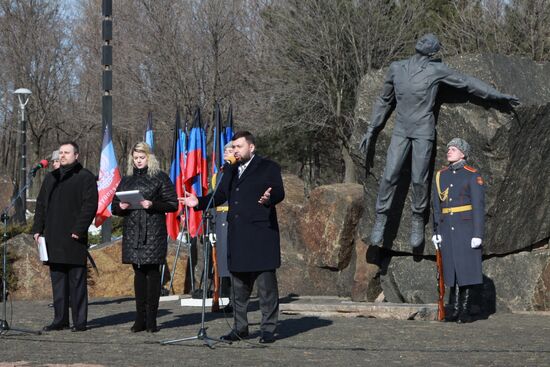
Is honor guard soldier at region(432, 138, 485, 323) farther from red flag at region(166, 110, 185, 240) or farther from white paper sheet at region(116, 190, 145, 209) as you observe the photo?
red flag at region(166, 110, 185, 240)

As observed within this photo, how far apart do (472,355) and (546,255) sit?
4099mm

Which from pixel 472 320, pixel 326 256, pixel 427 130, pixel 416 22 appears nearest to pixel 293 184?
pixel 326 256

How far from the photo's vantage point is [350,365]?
7.73 m

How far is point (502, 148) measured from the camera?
1160cm

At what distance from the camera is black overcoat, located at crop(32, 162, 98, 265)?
1010cm

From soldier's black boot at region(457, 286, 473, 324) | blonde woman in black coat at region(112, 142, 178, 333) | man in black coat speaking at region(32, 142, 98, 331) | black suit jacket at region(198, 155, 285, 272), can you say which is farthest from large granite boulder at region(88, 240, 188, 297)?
black suit jacket at region(198, 155, 285, 272)

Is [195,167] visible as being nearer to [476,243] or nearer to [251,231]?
[476,243]

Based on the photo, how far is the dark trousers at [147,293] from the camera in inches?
386

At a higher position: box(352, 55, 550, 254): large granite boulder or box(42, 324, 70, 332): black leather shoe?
box(352, 55, 550, 254): large granite boulder

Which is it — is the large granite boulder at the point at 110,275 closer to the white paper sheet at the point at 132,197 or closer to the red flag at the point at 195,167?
the red flag at the point at 195,167

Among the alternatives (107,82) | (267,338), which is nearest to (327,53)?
(107,82)

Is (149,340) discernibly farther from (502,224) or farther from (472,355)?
(502,224)

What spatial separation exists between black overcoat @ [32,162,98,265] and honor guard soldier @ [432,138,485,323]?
138 inches

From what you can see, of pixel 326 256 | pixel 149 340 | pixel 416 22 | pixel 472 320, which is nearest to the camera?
pixel 149 340
